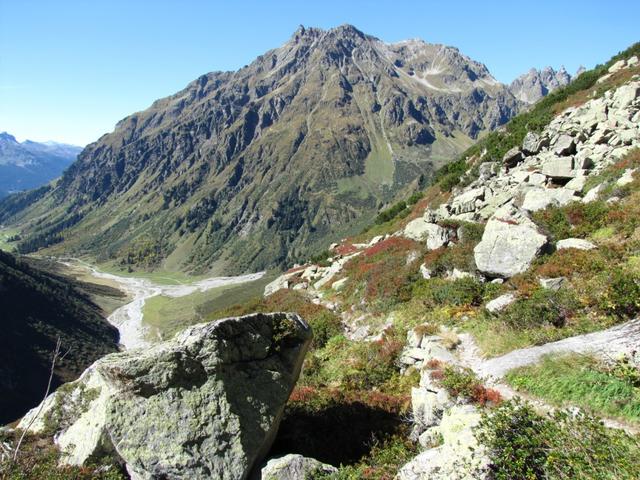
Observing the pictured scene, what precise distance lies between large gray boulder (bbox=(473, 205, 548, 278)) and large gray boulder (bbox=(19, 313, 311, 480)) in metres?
11.5

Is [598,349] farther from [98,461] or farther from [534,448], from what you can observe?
[98,461]

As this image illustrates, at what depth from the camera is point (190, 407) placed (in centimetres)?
991

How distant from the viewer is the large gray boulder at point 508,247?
16.7 metres

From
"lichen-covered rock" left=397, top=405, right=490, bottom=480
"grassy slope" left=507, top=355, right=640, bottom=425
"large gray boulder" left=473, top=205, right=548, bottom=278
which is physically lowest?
"lichen-covered rock" left=397, top=405, right=490, bottom=480

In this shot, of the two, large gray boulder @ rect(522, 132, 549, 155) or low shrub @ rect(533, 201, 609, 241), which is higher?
large gray boulder @ rect(522, 132, 549, 155)

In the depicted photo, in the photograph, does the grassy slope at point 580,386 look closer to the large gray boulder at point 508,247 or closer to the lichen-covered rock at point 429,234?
the large gray boulder at point 508,247

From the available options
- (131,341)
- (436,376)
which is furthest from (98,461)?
(131,341)

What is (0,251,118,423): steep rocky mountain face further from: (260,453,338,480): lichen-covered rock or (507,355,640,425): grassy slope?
(507,355,640,425): grassy slope

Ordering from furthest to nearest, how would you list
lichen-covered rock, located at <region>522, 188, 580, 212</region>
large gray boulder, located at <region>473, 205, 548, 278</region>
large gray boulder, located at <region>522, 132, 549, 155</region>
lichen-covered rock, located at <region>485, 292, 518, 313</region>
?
1. large gray boulder, located at <region>522, 132, 549, 155</region>
2. lichen-covered rock, located at <region>522, 188, 580, 212</region>
3. large gray boulder, located at <region>473, 205, 548, 278</region>
4. lichen-covered rock, located at <region>485, 292, 518, 313</region>

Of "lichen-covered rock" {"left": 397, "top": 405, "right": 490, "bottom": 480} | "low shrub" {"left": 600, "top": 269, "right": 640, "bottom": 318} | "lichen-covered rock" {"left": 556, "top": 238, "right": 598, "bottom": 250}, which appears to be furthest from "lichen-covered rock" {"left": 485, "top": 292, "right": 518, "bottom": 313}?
Result: "lichen-covered rock" {"left": 397, "top": 405, "right": 490, "bottom": 480}

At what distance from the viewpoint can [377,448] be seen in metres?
10.5

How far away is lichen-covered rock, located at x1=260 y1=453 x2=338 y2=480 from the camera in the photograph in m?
9.23

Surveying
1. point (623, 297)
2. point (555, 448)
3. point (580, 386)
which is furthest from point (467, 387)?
point (623, 297)

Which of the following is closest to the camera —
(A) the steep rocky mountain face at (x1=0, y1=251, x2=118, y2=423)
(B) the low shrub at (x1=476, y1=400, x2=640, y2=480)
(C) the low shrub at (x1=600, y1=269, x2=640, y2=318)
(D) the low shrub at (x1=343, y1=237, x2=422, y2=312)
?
(B) the low shrub at (x1=476, y1=400, x2=640, y2=480)
